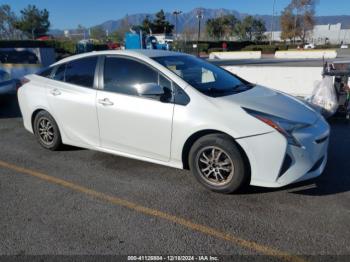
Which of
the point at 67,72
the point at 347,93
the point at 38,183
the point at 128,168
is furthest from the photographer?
the point at 347,93

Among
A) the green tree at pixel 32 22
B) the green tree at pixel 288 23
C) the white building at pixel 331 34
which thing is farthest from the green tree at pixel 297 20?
the green tree at pixel 32 22

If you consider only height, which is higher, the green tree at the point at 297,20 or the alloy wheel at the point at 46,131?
the green tree at the point at 297,20

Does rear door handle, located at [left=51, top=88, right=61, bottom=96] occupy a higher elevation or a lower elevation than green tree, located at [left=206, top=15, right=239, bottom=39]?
lower

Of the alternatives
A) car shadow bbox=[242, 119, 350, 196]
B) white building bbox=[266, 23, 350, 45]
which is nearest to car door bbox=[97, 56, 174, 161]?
car shadow bbox=[242, 119, 350, 196]

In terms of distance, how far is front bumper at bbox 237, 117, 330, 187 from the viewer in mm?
3449

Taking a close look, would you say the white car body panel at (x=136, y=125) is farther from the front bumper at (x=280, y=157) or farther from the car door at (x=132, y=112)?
the front bumper at (x=280, y=157)

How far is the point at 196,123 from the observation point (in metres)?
3.77

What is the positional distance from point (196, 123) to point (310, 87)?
6.77 m

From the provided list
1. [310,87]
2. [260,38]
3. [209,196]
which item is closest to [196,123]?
[209,196]

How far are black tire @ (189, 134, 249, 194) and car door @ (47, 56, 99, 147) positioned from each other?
1.53 m

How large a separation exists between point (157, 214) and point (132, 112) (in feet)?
4.34

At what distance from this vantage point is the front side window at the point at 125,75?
4215 mm

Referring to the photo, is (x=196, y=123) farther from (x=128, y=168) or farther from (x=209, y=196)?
(x=128, y=168)

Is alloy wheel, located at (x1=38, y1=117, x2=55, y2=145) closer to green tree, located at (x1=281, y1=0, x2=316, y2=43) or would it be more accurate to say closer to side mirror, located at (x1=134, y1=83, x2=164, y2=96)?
side mirror, located at (x1=134, y1=83, x2=164, y2=96)
